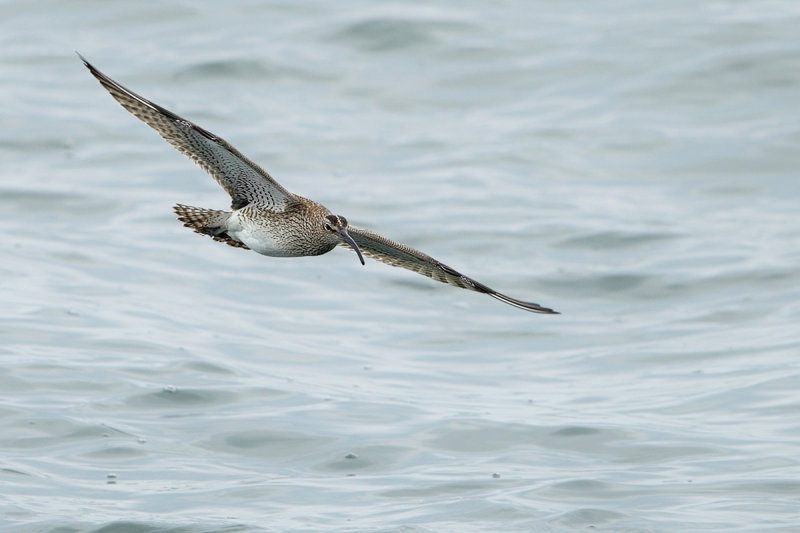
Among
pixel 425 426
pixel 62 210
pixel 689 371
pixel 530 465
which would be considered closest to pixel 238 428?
A: pixel 425 426

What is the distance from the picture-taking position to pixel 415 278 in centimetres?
1595

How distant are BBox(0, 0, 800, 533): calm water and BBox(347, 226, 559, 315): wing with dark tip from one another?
5.28 feet

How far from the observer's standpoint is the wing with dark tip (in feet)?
31.0

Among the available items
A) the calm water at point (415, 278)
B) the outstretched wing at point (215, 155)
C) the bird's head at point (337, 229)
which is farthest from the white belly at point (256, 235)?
the calm water at point (415, 278)

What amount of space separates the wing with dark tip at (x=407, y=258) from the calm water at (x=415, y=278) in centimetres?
161

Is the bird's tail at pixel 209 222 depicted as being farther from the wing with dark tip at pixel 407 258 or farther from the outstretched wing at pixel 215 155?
the wing with dark tip at pixel 407 258

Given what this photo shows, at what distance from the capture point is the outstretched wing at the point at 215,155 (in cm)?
843

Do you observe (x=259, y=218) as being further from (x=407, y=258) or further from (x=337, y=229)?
(x=407, y=258)

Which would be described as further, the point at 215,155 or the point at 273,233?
the point at 273,233

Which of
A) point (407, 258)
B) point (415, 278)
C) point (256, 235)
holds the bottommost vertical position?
point (415, 278)

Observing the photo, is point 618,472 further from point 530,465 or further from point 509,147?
point 509,147

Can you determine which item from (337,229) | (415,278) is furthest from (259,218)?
(415,278)

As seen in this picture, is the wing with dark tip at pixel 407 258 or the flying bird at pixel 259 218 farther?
the wing with dark tip at pixel 407 258

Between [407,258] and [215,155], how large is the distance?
1.67m
